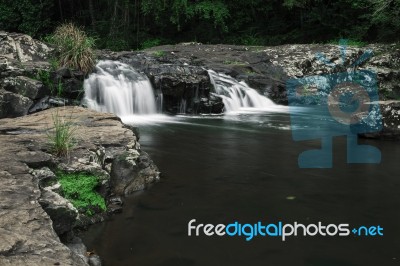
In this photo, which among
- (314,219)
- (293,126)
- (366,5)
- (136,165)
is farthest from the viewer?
(366,5)

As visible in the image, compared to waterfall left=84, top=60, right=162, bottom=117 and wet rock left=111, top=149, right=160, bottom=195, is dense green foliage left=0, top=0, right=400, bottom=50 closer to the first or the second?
waterfall left=84, top=60, right=162, bottom=117

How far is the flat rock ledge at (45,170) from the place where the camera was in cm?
251

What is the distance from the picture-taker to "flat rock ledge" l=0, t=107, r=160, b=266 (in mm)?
2506

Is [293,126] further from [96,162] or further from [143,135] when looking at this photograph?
[96,162]

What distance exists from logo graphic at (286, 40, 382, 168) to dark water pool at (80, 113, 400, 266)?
23 centimetres

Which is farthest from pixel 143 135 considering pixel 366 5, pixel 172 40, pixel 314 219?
pixel 172 40

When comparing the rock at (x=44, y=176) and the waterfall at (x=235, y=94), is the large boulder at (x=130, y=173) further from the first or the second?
the waterfall at (x=235, y=94)

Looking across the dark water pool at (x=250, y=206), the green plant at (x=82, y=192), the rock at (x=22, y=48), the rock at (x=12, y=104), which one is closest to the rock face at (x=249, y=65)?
the rock at (x=22, y=48)

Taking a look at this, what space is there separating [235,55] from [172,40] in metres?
9.82

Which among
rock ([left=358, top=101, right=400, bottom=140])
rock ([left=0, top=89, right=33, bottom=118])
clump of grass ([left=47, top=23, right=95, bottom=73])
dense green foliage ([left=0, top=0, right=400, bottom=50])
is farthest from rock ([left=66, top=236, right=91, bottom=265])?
dense green foliage ([left=0, top=0, right=400, bottom=50])

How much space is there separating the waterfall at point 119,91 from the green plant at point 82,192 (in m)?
6.50

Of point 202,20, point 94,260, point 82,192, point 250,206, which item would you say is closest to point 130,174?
point 82,192

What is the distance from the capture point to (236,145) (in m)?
7.64

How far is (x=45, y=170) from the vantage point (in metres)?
3.97
